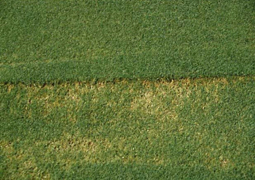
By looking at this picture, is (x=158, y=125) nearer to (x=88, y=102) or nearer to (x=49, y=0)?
(x=88, y=102)

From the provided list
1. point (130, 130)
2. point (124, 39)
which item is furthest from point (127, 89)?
point (124, 39)

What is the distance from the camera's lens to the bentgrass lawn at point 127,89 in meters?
3.41

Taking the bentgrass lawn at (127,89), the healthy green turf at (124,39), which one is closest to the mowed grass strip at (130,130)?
the bentgrass lawn at (127,89)

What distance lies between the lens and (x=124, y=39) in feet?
12.6

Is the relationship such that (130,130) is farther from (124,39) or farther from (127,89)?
(124,39)

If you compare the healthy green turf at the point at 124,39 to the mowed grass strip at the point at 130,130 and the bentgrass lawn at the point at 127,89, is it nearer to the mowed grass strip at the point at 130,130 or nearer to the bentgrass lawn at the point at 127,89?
the bentgrass lawn at the point at 127,89

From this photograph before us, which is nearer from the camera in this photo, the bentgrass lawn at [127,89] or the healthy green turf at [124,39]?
the bentgrass lawn at [127,89]

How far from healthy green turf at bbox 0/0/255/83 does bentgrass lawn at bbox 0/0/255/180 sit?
1cm

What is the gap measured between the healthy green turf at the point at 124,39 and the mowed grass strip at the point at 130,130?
0.17m

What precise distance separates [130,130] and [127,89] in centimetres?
52

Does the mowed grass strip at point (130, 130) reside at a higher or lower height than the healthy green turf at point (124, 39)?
lower

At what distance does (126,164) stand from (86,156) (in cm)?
48

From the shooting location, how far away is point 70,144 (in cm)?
346

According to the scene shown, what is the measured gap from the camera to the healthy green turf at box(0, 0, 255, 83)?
3.69m
